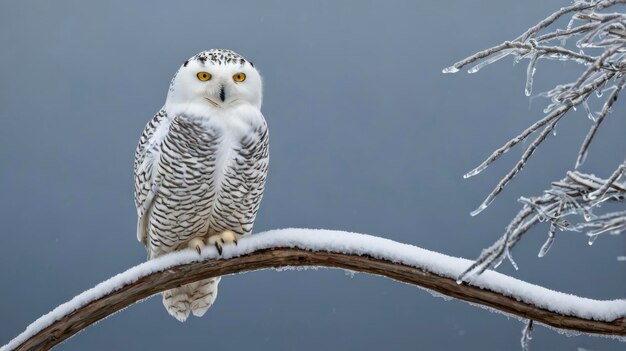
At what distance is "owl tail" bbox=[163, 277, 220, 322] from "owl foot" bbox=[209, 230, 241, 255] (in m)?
0.25

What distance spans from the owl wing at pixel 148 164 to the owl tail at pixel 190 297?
0.82 feet

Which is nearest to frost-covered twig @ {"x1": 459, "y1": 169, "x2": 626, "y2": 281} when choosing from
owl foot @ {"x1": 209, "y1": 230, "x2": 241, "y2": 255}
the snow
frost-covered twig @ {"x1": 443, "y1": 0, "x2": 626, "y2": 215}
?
frost-covered twig @ {"x1": 443, "y1": 0, "x2": 626, "y2": 215}

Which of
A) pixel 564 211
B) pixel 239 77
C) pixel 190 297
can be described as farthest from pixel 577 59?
pixel 190 297

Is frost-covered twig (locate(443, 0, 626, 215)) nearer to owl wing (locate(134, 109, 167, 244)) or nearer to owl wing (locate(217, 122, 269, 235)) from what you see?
owl wing (locate(217, 122, 269, 235))

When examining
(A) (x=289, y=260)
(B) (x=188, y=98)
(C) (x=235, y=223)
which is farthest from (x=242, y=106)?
(A) (x=289, y=260)

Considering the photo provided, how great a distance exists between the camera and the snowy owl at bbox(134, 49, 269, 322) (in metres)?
1.68

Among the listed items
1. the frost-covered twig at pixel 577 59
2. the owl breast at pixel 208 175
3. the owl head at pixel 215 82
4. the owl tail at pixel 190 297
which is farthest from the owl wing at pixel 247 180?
the frost-covered twig at pixel 577 59

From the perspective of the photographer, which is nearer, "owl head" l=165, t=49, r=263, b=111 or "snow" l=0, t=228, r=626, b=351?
"snow" l=0, t=228, r=626, b=351

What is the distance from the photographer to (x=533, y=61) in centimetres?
→ 93

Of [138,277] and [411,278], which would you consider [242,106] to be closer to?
[138,277]

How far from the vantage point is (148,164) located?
1.79m

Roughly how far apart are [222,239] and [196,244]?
0.09 metres

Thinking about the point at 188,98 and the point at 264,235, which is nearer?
the point at 264,235

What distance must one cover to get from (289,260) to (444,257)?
13.7 inches
